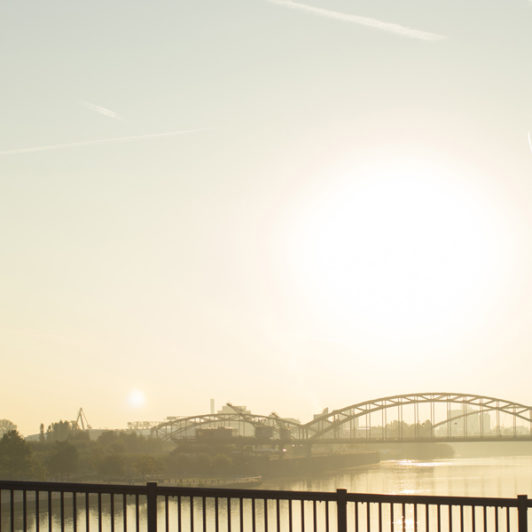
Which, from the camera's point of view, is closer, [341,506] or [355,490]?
[341,506]

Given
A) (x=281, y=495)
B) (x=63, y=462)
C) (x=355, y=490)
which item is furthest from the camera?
(x=63, y=462)

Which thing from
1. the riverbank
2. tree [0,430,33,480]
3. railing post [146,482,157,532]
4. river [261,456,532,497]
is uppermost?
railing post [146,482,157,532]

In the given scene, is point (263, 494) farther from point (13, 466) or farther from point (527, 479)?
point (527, 479)

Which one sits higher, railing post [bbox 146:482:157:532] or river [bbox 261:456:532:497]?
railing post [bbox 146:482:157:532]

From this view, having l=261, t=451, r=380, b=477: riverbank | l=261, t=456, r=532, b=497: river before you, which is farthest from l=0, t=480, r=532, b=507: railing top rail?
l=261, t=451, r=380, b=477: riverbank

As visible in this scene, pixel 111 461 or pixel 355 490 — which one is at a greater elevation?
pixel 111 461

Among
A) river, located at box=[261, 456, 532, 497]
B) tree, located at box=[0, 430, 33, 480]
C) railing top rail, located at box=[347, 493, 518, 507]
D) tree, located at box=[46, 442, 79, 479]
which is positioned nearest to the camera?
railing top rail, located at box=[347, 493, 518, 507]

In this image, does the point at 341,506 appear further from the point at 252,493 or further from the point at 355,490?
the point at 355,490

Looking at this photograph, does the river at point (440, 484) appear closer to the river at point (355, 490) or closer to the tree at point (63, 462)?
the river at point (355, 490)

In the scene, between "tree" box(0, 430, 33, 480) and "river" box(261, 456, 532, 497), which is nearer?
"river" box(261, 456, 532, 497)

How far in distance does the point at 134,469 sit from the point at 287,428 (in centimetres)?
6903

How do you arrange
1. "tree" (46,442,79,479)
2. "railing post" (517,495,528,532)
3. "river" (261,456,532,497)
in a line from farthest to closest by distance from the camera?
1. "tree" (46,442,79,479)
2. "river" (261,456,532,497)
3. "railing post" (517,495,528,532)

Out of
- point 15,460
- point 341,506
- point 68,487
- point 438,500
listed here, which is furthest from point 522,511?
point 15,460

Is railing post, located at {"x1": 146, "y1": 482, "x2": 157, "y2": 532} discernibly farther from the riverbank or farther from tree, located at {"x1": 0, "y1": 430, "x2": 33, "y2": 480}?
the riverbank
